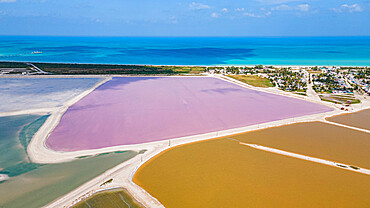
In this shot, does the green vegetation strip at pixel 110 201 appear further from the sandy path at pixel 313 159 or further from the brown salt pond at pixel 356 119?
the brown salt pond at pixel 356 119

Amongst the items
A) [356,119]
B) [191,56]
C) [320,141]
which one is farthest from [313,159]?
[191,56]

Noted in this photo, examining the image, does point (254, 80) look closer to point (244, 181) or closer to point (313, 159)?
point (313, 159)

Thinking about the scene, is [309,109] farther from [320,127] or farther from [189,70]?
[189,70]

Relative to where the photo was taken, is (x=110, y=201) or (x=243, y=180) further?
(x=243, y=180)

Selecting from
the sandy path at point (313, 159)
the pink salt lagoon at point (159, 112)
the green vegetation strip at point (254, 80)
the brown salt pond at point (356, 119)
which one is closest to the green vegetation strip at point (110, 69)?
the green vegetation strip at point (254, 80)

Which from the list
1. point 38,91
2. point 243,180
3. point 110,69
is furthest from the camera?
point 110,69

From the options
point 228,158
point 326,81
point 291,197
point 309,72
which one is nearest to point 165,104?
point 228,158
